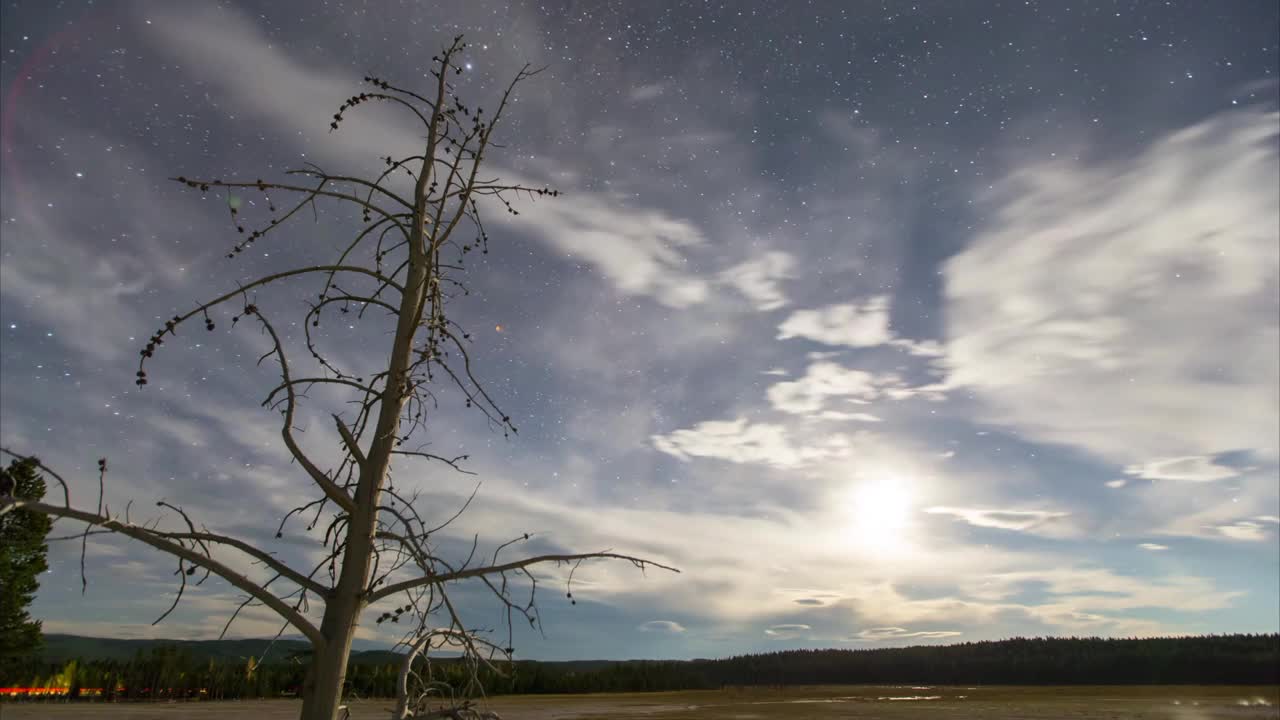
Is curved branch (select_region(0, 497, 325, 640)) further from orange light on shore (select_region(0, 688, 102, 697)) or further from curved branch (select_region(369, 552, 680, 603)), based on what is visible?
orange light on shore (select_region(0, 688, 102, 697))

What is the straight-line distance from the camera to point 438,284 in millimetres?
3320

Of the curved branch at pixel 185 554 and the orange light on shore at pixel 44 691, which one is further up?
the curved branch at pixel 185 554

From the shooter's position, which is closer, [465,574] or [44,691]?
[465,574]

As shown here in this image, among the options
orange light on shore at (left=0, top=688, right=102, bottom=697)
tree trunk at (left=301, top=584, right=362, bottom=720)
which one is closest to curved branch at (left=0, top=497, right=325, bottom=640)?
tree trunk at (left=301, top=584, right=362, bottom=720)

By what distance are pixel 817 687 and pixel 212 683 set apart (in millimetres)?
56394

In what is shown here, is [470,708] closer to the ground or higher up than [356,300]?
closer to the ground

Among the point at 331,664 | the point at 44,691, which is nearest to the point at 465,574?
the point at 331,664

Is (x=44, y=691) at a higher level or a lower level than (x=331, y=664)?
lower

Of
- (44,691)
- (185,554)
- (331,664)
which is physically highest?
(185,554)

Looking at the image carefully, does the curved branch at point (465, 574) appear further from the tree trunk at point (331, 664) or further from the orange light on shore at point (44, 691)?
the orange light on shore at point (44, 691)

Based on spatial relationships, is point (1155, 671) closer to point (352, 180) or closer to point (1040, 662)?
point (1040, 662)

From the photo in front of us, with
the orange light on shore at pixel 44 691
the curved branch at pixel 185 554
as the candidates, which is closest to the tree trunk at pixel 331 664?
the curved branch at pixel 185 554

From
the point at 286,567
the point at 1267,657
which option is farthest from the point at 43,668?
the point at 1267,657

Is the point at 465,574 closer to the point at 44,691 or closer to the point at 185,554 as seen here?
the point at 185,554
